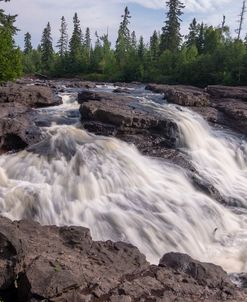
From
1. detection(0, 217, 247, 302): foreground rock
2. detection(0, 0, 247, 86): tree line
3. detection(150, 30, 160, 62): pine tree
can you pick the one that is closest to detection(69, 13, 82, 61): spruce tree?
detection(0, 0, 247, 86): tree line

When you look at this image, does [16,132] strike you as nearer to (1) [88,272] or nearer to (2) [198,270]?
(1) [88,272]

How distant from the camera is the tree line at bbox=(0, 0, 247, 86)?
51938mm

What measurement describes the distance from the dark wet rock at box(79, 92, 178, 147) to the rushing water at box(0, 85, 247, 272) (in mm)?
1051

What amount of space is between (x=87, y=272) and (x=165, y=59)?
55.6 meters

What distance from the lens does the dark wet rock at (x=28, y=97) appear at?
66.9ft

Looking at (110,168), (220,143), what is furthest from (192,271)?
(220,143)

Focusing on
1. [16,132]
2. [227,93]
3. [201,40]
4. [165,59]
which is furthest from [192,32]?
[16,132]

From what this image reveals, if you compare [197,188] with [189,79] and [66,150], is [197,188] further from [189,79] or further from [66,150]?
[189,79]

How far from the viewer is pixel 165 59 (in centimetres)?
6097

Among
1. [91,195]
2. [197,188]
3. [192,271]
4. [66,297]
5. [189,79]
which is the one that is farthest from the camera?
[189,79]

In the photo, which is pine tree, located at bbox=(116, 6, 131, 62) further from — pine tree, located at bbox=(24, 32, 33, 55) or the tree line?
pine tree, located at bbox=(24, 32, 33, 55)

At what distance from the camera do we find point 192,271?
29.2ft

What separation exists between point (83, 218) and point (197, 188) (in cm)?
505

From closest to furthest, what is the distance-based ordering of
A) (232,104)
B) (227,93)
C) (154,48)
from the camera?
1. (232,104)
2. (227,93)
3. (154,48)
